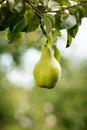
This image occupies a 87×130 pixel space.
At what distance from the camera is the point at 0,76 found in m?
8.09

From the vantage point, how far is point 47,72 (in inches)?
66.2

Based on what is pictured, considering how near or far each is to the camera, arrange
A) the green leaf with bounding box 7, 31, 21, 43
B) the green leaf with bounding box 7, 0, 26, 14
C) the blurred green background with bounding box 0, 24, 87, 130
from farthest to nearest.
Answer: the blurred green background with bounding box 0, 24, 87, 130 → the green leaf with bounding box 7, 31, 21, 43 → the green leaf with bounding box 7, 0, 26, 14

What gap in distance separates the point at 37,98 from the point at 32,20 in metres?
8.00

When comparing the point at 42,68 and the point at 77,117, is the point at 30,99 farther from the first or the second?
the point at 42,68

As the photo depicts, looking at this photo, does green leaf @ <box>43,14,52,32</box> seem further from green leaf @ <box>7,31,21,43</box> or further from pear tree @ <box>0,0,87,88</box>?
green leaf @ <box>7,31,21,43</box>

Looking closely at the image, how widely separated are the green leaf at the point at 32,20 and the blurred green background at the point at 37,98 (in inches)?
220

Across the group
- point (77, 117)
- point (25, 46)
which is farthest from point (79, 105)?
point (25, 46)

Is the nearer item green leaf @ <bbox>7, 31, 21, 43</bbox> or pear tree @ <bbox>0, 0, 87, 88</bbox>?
pear tree @ <bbox>0, 0, 87, 88</bbox>

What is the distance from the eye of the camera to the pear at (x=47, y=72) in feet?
5.52

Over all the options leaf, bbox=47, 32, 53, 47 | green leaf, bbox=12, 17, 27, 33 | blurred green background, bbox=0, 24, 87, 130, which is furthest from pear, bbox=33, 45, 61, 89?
blurred green background, bbox=0, 24, 87, 130

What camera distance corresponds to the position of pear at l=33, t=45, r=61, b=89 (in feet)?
5.52

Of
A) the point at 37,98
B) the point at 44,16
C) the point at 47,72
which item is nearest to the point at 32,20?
the point at 44,16

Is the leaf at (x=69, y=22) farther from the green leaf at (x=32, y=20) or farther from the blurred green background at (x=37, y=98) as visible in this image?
the blurred green background at (x=37, y=98)

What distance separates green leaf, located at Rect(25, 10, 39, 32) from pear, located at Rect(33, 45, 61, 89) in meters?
0.17
